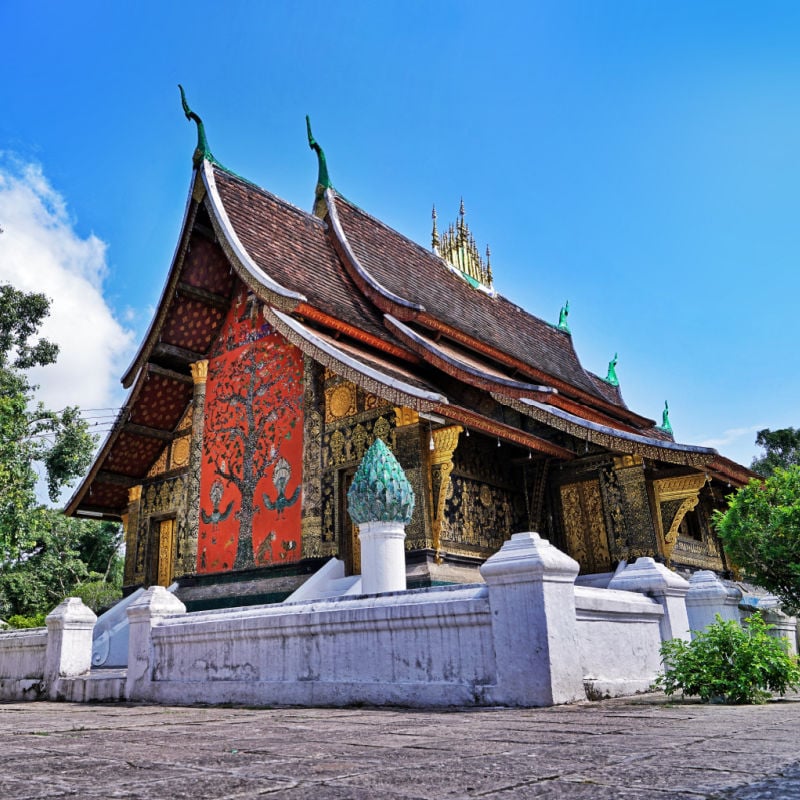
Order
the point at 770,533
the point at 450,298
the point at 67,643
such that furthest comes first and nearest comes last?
the point at 450,298 → the point at 770,533 → the point at 67,643

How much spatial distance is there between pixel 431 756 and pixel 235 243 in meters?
8.12

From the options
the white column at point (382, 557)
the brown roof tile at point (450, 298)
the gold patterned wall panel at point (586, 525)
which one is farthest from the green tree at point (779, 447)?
the white column at point (382, 557)

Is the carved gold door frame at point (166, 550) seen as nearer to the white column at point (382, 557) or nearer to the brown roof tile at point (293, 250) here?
the brown roof tile at point (293, 250)

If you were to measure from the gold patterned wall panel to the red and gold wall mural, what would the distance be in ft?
11.0

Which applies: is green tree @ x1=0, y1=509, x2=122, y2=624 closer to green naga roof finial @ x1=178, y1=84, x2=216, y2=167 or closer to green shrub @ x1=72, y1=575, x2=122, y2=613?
green shrub @ x1=72, y1=575, x2=122, y2=613

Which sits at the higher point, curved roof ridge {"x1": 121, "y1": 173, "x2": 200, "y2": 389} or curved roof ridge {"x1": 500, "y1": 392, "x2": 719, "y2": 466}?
curved roof ridge {"x1": 121, "y1": 173, "x2": 200, "y2": 389}

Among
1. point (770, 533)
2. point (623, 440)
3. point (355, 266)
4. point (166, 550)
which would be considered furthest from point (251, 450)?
point (770, 533)

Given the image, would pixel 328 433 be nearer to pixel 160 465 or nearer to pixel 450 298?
pixel 160 465

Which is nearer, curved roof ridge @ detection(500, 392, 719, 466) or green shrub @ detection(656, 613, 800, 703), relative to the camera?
green shrub @ detection(656, 613, 800, 703)

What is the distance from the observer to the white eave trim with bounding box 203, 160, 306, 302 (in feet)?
28.5

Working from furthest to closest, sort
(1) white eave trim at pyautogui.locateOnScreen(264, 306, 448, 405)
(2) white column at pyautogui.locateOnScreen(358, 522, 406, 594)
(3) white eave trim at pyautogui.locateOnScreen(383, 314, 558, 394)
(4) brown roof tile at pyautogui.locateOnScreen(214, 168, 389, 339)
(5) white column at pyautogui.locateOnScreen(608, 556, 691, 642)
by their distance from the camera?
(4) brown roof tile at pyautogui.locateOnScreen(214, 168, 389, 339)
(3) white eave trim at pyautogui.locateOnScreen(383, 314, 558, 394)
(1) white eave trim at pyautogui.locateOnScreen(264, 306, 448, 405)
(2) white column at pyautogui.locateOnScreen(358, 522, 406, 594)
(5) white column at pyautogui.locateOnScreen(608, 556, 691, 642)

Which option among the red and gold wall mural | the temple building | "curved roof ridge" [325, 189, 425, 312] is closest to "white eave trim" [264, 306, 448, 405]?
the temple building

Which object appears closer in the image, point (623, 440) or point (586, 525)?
point (623, 440)

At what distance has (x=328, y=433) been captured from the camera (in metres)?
8.95
